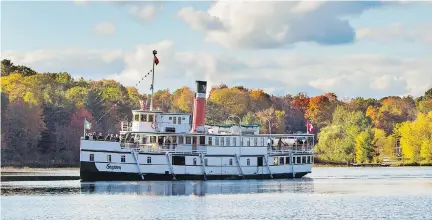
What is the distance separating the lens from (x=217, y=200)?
66.8m

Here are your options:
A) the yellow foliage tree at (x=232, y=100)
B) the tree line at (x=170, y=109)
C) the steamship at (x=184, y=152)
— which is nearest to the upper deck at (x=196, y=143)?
the steamship at (x=184, y=152)

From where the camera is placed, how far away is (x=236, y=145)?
88.7m

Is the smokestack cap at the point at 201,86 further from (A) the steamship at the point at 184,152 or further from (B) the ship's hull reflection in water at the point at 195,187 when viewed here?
(B) the ship's hull reflection in water at the point at 195,187

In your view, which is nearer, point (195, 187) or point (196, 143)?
point (195, 187)

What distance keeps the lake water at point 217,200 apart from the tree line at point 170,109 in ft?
101

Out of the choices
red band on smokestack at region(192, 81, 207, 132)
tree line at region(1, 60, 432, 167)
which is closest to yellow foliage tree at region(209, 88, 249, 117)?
tree line at region(1, 60, 432, 167)

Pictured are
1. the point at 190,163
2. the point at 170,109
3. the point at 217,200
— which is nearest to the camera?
the point at 217,200

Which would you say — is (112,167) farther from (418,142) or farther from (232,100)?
(232,100)

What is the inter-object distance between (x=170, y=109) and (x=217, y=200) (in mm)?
103189

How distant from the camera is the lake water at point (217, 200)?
2258 inches

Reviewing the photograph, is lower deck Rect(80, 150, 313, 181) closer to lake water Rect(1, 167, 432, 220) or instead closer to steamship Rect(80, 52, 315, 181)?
steamship Rect(80, 52, 315, 181)

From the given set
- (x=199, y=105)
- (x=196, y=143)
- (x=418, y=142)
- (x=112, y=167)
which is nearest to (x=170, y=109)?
(x=418, y=142)

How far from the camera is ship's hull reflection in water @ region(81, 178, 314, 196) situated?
7344 centimetres

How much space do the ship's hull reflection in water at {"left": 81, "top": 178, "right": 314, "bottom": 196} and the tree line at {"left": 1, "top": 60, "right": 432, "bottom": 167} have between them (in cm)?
2709
